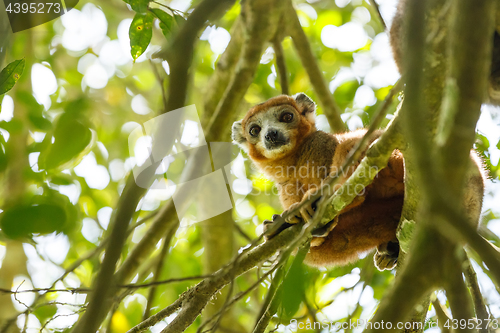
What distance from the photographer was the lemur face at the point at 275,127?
5.38 meters

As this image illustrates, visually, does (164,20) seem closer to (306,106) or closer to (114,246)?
(114,246)

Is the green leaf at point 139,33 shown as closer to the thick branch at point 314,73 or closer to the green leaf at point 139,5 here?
the green leaf at point 139,5

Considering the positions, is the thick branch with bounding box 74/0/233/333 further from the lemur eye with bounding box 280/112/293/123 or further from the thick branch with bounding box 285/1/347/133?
the thick branch with bounding box 285/1/347/133

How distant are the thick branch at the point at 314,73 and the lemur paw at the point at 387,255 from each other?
2.36 meters

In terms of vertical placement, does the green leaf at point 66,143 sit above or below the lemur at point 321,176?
above

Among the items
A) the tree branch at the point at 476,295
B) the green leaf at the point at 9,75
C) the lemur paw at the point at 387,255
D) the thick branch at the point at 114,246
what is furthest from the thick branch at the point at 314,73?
the thick branch at the point at 114,246

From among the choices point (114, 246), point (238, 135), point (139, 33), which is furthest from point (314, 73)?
point (114, 246)

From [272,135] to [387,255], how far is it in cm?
203

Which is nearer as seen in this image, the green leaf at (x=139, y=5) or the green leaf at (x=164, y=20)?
the green leaf at (x=139, y=5)

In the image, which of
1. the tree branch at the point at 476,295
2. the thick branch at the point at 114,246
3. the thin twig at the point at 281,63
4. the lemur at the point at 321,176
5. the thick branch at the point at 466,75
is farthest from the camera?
the thin twig at the point at 281,63

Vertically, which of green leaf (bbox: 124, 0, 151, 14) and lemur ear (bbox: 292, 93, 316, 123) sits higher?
green leaf (bbox: 124, 0, 151, 14)

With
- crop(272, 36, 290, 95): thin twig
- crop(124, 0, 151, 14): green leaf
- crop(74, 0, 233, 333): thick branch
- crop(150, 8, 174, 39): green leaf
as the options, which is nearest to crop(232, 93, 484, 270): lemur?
crop(272, 36, 290, 95): thin twig

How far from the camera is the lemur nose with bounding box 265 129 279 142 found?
5375 millimetres

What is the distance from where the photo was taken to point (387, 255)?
4.30 meters
